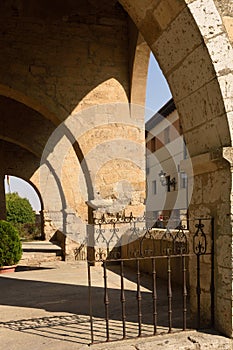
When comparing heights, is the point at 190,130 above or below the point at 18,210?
above

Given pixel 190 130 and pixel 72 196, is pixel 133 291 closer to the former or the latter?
A: pixel 190 130

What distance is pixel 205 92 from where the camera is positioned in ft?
7.78

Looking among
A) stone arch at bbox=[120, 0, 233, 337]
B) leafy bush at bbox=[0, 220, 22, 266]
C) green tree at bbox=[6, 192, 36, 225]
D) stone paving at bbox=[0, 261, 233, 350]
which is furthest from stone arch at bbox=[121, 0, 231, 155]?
green tree at bbox=[6, 192, 36, 225]

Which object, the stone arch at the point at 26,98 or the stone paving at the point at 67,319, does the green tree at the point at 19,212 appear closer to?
the stone arch at the point at 26,98

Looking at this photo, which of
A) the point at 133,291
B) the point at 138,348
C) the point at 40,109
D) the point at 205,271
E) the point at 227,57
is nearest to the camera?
the point at 138,348

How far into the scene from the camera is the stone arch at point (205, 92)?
7.45 ft

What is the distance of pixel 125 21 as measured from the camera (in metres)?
6.46

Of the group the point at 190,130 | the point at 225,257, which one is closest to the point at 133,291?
the point at 225,257

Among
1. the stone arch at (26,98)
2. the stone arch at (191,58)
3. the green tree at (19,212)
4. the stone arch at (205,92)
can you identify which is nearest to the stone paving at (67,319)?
the stone arch at (205,92)

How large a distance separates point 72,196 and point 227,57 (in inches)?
285

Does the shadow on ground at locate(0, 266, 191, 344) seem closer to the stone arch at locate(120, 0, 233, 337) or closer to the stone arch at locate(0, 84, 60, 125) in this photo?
the stone arch at locate(120, 0, 233, 337)

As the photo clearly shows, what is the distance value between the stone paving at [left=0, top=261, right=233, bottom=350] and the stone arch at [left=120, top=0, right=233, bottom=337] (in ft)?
1.54

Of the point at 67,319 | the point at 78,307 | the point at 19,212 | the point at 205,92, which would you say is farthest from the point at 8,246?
the point at 19,212

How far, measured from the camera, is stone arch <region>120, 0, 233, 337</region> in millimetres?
2271
